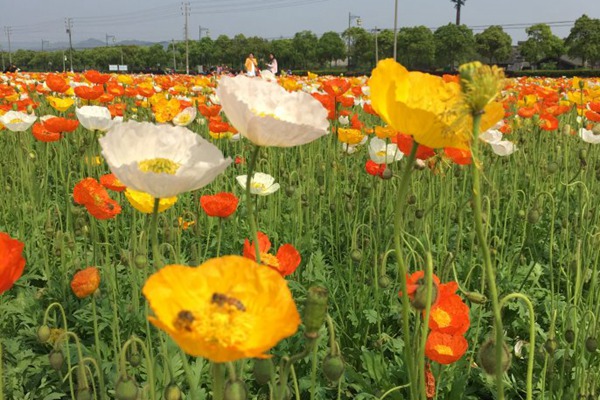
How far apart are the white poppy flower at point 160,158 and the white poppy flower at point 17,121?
7.11 ft

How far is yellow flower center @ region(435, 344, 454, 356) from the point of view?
1.18 m

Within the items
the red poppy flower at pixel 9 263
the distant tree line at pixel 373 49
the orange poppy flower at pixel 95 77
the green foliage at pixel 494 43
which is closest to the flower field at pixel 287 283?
the red poppy flower at pixel 9 263

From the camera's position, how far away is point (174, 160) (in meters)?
0.94

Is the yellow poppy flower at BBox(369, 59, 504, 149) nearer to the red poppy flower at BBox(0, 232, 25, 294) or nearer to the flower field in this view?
the flower field

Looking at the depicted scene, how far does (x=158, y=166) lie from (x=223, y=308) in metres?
0.34

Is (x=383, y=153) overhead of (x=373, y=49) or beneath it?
beneath

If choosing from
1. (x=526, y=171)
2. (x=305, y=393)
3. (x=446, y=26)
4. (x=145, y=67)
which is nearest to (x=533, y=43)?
(x=446, y=26)

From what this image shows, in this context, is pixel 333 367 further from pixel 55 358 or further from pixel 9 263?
pixel 55 358

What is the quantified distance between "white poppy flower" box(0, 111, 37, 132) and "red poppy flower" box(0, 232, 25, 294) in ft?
7.43

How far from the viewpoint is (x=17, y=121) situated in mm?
2967

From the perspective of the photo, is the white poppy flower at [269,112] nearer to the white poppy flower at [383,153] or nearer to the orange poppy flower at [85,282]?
the orange poppy flower at [85,282]

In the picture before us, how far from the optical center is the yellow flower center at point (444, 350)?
1184mm

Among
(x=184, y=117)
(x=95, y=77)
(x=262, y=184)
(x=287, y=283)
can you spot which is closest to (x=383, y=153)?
(x=262, y=184)

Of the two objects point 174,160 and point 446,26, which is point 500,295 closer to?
point 174,160
